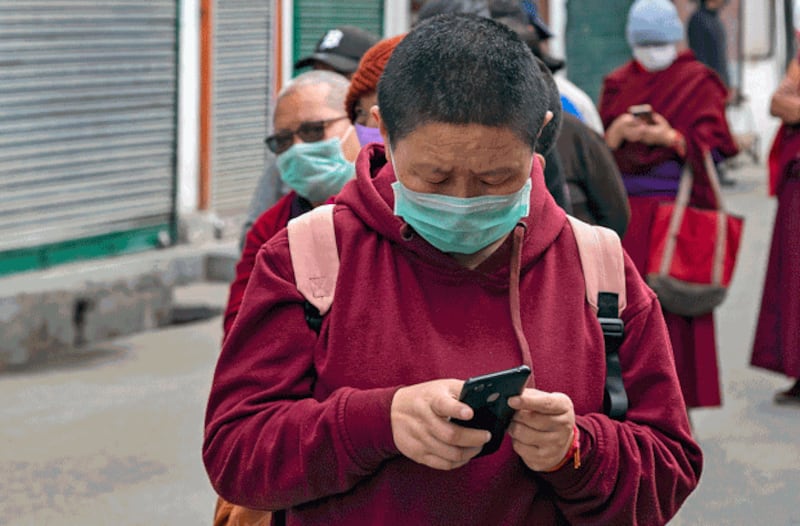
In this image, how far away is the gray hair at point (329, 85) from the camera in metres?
4.20

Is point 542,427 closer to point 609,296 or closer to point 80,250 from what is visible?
point 609,296

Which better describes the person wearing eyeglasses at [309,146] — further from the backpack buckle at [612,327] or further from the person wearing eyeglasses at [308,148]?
the backpack buckle at [612,327]

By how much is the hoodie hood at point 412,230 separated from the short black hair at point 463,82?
123 millimetres

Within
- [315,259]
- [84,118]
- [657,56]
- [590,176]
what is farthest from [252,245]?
[84,118]

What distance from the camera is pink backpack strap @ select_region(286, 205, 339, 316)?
230cm

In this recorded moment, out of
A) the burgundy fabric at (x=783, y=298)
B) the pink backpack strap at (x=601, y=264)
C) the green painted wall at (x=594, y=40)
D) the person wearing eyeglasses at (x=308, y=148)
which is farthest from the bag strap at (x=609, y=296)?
the green painted wall at (x=594, y=40)

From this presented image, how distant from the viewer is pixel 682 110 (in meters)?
6.73

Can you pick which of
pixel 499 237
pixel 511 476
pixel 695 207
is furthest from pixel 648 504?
pixel 695 207

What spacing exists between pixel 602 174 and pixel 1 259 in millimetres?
5075

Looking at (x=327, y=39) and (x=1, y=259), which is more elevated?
(x=327, y=39)

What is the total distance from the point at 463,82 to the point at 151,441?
4.84 meters

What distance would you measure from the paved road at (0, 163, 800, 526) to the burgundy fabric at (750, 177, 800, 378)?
243 mm

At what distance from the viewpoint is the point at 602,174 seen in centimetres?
478

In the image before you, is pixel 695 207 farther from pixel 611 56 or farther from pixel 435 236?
pixel 611 56
